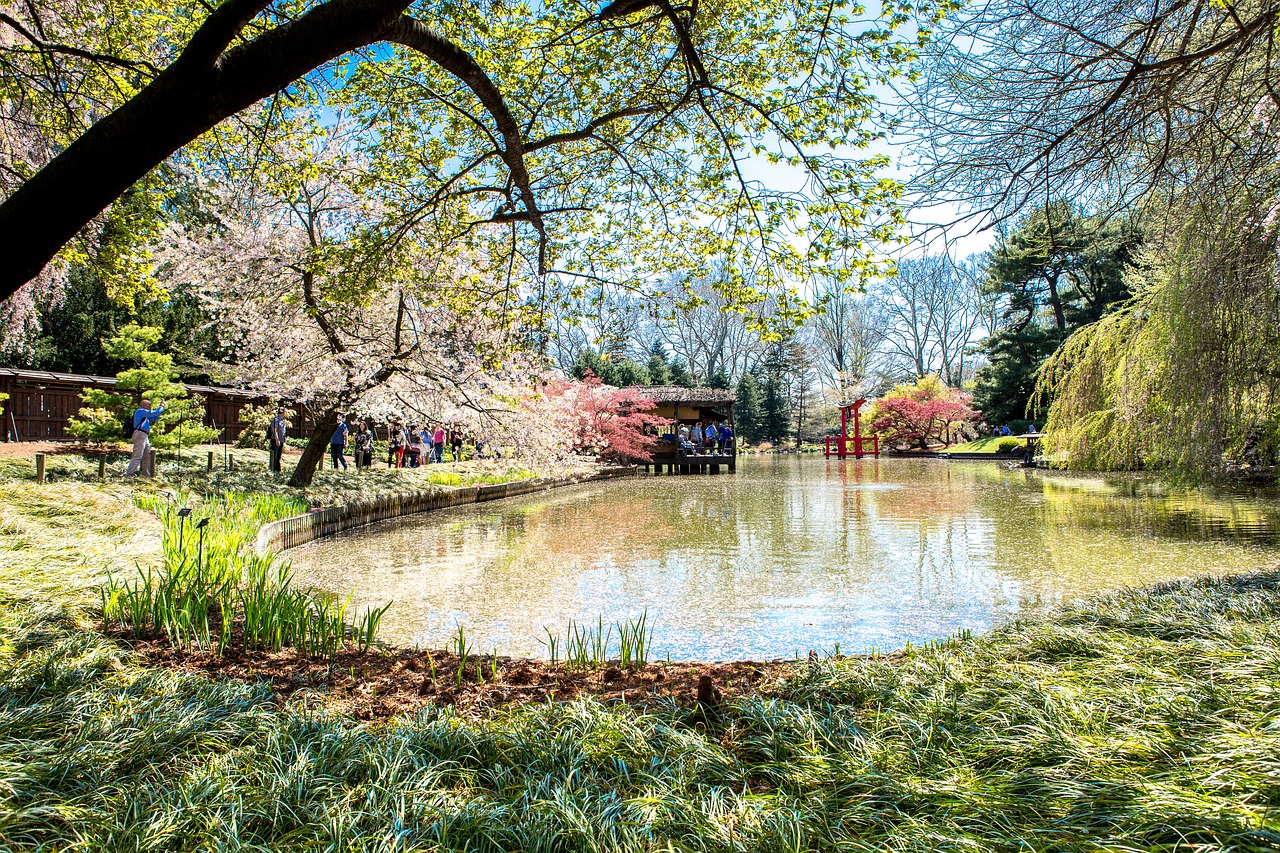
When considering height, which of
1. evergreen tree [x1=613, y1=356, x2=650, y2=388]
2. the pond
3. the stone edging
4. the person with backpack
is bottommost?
the pond

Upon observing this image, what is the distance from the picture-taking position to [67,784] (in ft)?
6.52

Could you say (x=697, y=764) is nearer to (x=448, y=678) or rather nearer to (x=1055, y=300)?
(x=448, y=678)

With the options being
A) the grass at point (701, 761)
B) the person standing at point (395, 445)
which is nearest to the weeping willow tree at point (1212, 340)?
the grass at point (701, 761)

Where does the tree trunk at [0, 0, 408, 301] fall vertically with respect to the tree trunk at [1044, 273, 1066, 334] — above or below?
below

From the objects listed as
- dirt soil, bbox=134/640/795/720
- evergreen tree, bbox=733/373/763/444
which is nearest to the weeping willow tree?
dirt soil, bbox=134/640/795/720

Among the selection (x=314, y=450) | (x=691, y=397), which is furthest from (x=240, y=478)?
(x=691, y=397)

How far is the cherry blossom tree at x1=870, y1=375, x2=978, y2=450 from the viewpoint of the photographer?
111 feet

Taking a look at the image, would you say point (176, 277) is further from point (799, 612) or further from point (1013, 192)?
point (1013, 192)

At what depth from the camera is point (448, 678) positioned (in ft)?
10.8

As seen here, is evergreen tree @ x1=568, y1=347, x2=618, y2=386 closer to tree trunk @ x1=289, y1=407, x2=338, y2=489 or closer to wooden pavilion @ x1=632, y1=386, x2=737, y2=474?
wooden pavilion @ x1=632, y1=386, x2=737, y2=474

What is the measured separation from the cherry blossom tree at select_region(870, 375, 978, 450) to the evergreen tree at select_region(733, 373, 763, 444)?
29.0 ft

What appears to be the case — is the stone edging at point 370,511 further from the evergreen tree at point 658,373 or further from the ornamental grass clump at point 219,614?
the evergreen tree at point 658,373

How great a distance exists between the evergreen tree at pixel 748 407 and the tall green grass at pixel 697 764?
135 feet

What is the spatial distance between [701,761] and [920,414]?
34701mm
